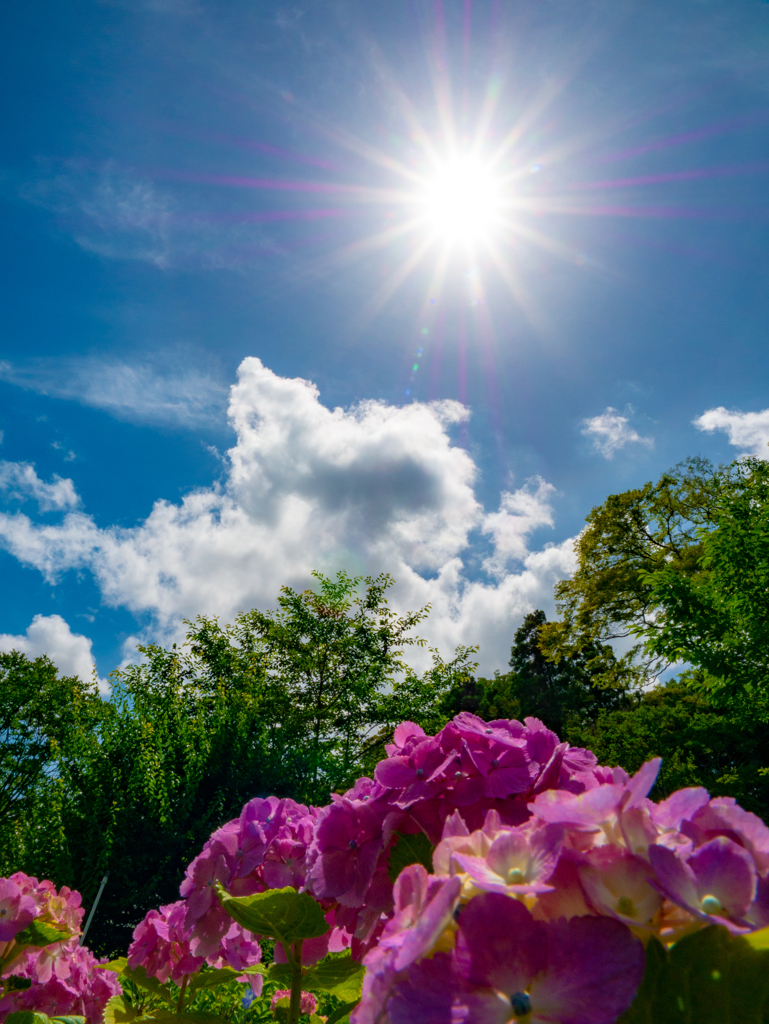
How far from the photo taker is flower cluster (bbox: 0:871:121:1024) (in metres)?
1.95

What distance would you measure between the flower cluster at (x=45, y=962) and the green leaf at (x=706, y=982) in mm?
2284

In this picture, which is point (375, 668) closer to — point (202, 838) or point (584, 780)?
point (202, 838)

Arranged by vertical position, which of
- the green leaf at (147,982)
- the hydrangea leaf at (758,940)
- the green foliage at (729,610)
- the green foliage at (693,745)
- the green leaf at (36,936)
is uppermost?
the green foliage at (729,610)


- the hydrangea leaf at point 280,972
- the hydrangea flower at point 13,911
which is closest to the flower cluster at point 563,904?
the hydrangea leaf at point 280,972

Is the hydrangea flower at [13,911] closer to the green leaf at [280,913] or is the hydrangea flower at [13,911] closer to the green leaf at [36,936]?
the green leaf at [36,936]

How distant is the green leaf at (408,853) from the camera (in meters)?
1.06

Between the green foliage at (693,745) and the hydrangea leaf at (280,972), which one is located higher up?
the green foliage at (693,745)

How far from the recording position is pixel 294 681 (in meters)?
16.5

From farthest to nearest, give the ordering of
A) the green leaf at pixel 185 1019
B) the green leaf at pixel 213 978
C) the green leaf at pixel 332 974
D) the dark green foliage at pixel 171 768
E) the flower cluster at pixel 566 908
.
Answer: the dark green foliage at pixel 171 768 → the green leaf at pixel 213 978 → the green leaf at pixel 332 974 → the green leaf at pixel 185 1019 → the flower cluster at pixel 566 908

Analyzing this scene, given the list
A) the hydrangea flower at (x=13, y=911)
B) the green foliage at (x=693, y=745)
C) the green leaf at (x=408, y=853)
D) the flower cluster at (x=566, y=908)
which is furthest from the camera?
the green foliage at (x=693, y=745)

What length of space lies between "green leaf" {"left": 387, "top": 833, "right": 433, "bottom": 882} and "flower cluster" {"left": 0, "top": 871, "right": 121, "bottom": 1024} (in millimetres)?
1706

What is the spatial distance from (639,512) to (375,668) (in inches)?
406

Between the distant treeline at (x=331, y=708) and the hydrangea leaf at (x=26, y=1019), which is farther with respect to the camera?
the distant treeline at (x=331, y=708)

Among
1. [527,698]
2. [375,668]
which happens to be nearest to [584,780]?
[375,668]
